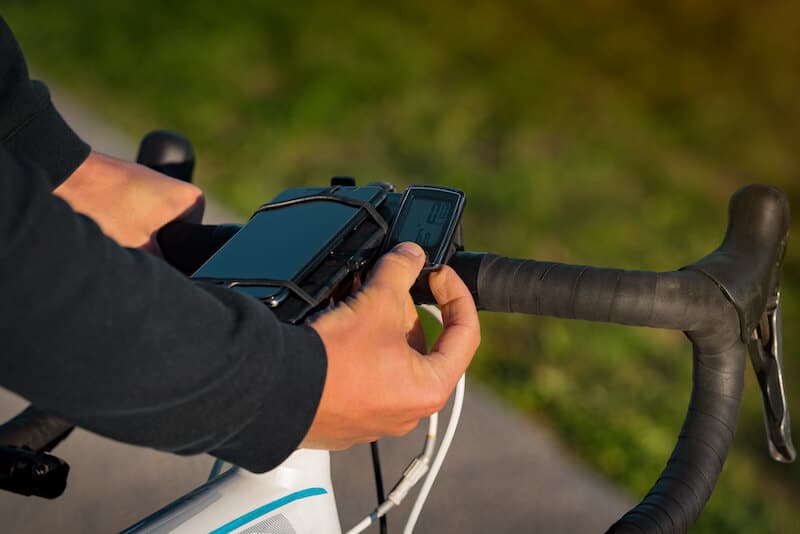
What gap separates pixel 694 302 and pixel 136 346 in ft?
2.29

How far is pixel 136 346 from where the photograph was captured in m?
0.83

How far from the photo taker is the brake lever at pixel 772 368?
4.27 feet

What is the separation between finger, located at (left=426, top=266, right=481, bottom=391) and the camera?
1013 mm

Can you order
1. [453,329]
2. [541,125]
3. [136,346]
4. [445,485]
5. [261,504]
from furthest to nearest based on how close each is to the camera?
[541,125]
[445,485]
[261,504]
[453,329]
[136,346]

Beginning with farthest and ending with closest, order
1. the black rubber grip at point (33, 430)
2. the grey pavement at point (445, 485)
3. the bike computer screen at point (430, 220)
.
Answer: the grey pavement at point (445, 485) < the black rubber grip at point (33, 430) < the bike computer screen at point (430, 220)

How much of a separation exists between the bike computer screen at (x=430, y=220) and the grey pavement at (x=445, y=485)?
1.63 meters

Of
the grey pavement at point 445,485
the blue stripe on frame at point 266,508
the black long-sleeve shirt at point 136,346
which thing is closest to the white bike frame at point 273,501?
the blue stripe on frame at point 266,508

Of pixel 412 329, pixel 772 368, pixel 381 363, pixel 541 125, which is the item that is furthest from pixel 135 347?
pixel 541 125

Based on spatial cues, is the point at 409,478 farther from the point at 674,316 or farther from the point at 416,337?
the point at 674,316

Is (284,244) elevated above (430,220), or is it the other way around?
(430,220)

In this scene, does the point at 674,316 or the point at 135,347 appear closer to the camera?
the point at 135,347

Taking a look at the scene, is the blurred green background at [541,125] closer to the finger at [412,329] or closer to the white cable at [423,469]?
the white cable at [423,469]

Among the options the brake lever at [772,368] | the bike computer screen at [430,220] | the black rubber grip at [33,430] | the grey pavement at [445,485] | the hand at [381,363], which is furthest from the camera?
the grey pavement at [445,485]

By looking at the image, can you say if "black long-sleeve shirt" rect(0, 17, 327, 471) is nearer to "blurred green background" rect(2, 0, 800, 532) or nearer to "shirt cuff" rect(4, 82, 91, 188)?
"shirt cuff" rect(4, 82, 91, 188)
